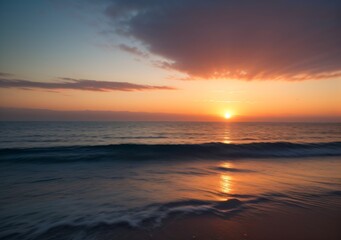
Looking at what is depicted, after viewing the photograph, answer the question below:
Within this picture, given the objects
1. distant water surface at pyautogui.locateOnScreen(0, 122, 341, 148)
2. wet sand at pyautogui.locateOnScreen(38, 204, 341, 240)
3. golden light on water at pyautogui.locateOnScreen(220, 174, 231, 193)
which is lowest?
distant water surface at pyautogui.locateOnScreen(0, 122, 341, 148)

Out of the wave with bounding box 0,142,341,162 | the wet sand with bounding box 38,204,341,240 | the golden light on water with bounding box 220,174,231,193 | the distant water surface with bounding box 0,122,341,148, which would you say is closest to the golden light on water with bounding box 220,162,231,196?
the golden light on water with bounding box 220,174,231,193

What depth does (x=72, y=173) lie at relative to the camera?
11.1 metres

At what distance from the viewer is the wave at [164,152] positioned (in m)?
16.3

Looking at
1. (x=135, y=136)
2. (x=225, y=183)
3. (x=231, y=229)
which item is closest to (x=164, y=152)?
(x=225, y=183)

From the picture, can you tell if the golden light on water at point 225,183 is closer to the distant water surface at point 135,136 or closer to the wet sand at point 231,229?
the wet sand at point 231,229

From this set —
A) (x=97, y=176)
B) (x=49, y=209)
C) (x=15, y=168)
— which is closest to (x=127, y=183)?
(x=97, y=176)

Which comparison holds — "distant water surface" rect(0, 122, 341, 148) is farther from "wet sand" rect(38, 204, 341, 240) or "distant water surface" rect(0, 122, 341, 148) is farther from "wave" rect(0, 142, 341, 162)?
"wet sand" rect(38, 204, 341, 240)

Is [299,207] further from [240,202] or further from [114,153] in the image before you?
[114,153]

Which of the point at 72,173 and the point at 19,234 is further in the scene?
the point at 72,173

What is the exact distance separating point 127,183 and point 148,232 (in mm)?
4424

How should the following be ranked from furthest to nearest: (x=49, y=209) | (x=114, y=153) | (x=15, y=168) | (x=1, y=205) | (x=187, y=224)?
(x=114, y=153), (x=15, y=168), (x=1, y=205), (x=49, y=209), (x=187, y=224)

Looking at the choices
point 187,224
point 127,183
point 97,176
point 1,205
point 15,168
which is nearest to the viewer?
point 187,224

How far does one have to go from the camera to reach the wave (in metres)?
16.3

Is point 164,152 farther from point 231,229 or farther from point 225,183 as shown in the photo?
point 231,229
